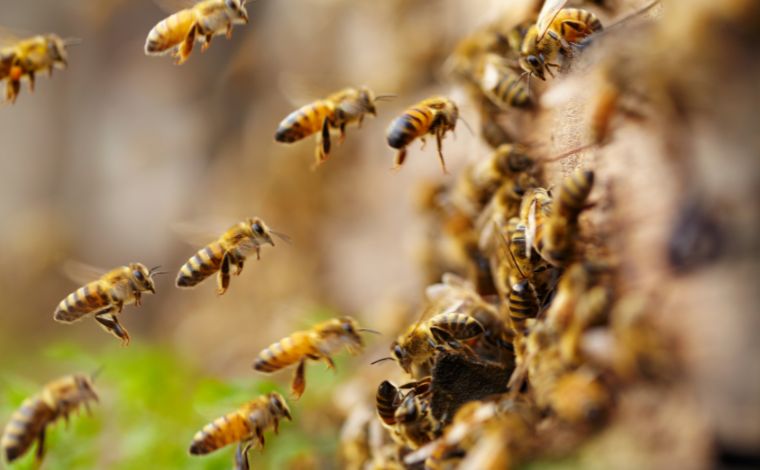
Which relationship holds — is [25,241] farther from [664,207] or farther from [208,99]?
[664,207]

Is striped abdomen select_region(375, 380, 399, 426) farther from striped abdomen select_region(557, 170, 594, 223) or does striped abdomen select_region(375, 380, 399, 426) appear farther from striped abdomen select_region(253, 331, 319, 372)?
striped abdomen select_region(557, 170, 594, 223)

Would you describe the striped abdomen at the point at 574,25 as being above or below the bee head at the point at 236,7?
below

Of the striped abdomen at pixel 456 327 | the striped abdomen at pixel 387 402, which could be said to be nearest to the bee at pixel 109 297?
the striped abdomen at pixel 387 402

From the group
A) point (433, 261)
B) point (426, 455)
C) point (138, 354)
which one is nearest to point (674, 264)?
point (426, 455)

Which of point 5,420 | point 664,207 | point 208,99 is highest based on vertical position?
point 208,99

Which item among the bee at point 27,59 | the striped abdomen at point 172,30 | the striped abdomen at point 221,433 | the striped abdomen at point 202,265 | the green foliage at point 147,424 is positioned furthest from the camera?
the green foliage at point 147,424

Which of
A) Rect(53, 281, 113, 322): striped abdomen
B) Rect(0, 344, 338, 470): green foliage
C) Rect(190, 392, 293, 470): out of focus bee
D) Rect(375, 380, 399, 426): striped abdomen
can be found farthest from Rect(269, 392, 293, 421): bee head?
Rect(53, 281, 113, 322): striped abdomen

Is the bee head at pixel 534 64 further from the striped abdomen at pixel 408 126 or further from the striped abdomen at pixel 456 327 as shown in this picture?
the striped abdomen at pixel 456 327
